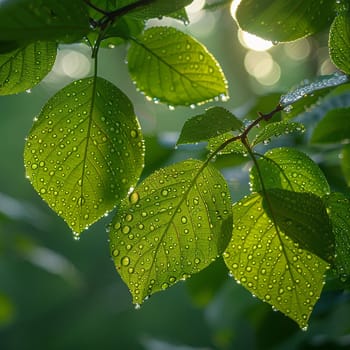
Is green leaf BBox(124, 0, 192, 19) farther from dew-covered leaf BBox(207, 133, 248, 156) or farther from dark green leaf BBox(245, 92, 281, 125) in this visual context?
dark green leaf BBox(245, 92, 281, 125)

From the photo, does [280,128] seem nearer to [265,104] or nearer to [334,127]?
[334,127]

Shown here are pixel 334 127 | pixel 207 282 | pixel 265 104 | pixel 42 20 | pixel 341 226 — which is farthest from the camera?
pixel 207 282

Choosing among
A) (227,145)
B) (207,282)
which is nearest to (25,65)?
(227,145)

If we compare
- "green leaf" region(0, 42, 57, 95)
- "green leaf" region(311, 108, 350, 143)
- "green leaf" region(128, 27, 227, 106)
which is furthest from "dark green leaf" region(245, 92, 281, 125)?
"green leaf" region(0, 42, 57, 95)

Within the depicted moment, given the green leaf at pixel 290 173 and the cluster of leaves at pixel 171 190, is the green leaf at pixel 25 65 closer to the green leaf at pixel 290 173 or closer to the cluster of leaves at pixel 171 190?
the cluster of leaves at pixel 171 190

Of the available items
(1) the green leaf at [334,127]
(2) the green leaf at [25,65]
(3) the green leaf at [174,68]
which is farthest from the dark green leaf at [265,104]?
(2) the green leaf at [25,65]

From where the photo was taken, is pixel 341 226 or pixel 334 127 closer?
pixel 341 226

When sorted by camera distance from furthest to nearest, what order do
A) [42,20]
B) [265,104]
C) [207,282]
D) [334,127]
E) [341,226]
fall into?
[207,282]
[265,104]
[334,127]
[341,226]
[42,20]
